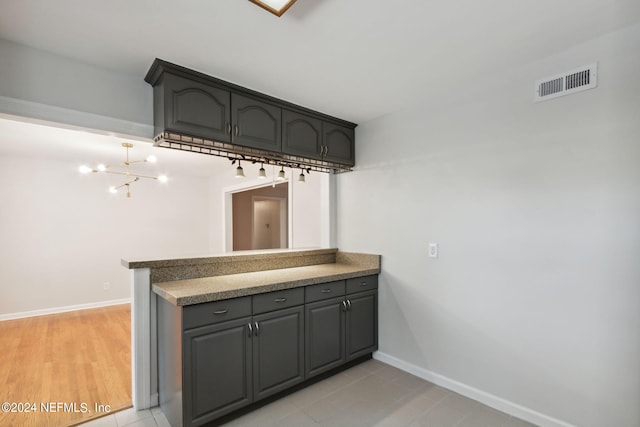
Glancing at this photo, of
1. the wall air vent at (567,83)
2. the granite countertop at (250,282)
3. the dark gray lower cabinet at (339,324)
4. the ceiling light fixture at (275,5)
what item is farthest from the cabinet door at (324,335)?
the wall air vent at (567,83)

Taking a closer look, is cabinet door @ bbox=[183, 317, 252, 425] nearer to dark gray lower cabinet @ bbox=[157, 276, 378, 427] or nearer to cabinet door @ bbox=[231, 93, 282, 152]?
dark gray lower cabinet @ bbox=[157, 276, 378, 427]

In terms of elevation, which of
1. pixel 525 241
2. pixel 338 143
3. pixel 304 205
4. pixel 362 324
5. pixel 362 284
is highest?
pixel 338 143

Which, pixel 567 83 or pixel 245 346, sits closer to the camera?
pixel 567 83

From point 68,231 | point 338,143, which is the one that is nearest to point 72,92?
point 338,143

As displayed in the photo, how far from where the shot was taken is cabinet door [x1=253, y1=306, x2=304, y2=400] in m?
2.18

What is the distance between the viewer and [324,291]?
2.62 meters

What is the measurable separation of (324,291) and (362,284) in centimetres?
48

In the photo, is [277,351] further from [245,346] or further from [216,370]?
[216,370]

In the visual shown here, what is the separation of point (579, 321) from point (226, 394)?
2.25 metres

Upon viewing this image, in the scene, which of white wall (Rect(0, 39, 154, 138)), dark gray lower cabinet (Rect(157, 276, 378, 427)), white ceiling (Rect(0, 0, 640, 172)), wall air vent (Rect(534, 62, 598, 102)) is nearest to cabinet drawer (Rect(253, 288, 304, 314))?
dark gray lower cabinet (Rect(157, 276, 378, 427))

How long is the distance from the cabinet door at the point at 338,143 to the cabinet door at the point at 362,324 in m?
1.33

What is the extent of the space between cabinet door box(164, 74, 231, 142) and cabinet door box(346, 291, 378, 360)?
70.6 inches

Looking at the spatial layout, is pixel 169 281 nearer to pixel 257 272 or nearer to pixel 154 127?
pixel 257 272

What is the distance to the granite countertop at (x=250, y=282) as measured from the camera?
1948 millimetres
